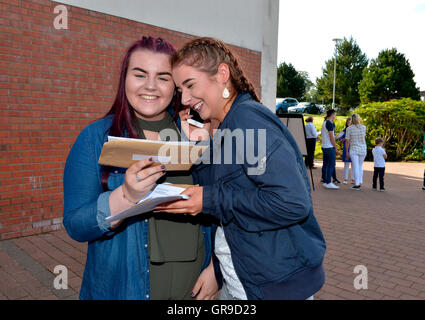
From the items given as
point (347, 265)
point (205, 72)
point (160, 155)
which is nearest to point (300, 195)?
point (160, 155)

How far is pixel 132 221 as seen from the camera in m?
Answer: 1.62

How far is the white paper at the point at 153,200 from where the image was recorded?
1342mm

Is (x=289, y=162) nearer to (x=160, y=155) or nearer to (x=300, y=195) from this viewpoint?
(x=300, y=195)

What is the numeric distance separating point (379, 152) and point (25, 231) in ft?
29.8

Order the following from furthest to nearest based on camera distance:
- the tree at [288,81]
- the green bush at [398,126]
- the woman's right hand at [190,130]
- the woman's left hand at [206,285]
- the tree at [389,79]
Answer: the tree at [288,81] → the tree at [389,79] → the green bush at [398,126] → the woman's right hand at [190,130] → the woman's left hand at [206,285]

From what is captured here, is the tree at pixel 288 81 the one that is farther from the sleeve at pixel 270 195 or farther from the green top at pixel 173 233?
the sleeve at pixel 270 195

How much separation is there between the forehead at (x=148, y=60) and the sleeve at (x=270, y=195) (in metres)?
0.52

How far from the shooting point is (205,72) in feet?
5.53

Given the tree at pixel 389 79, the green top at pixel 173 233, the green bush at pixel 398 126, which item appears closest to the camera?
the green top at pixel 173 233

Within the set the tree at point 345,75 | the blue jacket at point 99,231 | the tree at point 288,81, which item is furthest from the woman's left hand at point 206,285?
the tree at point 288,81

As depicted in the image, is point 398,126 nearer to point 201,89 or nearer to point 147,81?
point 201,89

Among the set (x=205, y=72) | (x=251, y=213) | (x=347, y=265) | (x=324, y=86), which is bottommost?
(x=347, y=265)

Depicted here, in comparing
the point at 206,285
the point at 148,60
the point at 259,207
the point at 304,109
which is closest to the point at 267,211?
the point at 259,207

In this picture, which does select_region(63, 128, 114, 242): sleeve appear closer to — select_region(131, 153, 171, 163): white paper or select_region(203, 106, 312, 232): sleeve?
select_region(131, 153, 171, 163): white paper
